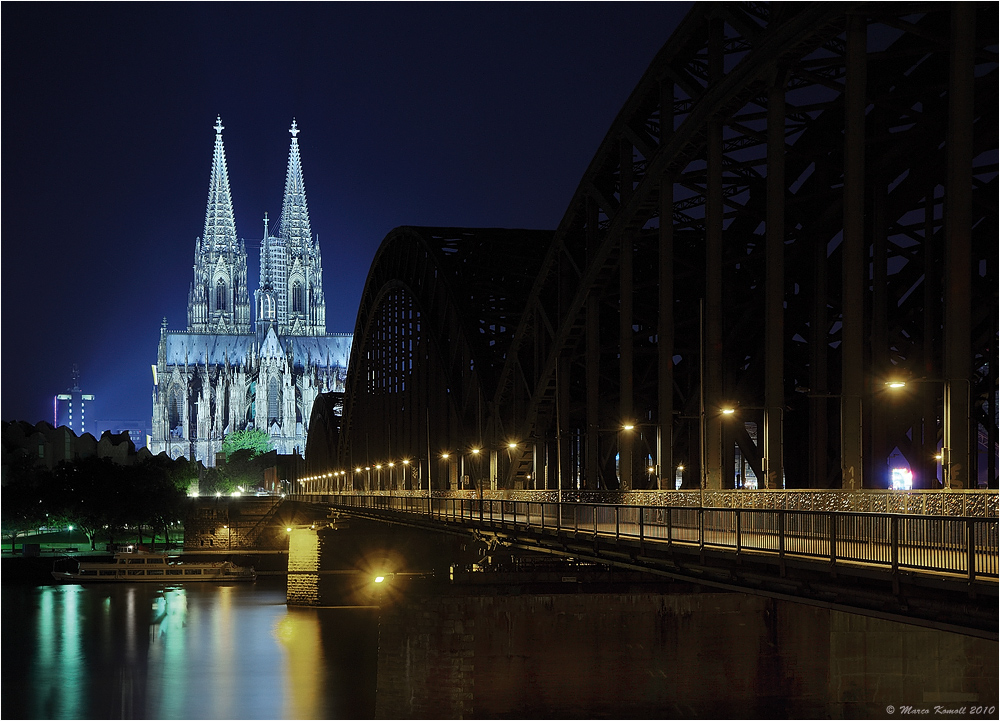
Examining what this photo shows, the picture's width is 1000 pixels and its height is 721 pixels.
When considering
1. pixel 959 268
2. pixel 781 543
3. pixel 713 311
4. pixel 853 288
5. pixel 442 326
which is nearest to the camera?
pixel 781 543

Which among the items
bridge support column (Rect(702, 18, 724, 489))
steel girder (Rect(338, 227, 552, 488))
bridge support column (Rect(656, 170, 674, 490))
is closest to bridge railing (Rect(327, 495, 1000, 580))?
bridge support column (Rect(702, 18, 724, 489))

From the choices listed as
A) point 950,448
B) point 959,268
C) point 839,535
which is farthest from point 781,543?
point 959,268

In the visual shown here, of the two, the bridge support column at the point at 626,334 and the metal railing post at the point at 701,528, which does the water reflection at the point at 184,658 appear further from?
the metal railing post at the point at 701,528

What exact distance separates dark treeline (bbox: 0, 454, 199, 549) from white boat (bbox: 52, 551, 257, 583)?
15891mm

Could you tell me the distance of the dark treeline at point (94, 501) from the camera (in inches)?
4973

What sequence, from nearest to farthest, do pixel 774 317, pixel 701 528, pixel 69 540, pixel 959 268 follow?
1. pixel 959 268
2. pixel 701 528
3. pixel 774 317
4. pixel 69 540

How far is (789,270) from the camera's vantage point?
41.3 meters

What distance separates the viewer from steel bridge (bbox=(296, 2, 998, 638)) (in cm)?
2075

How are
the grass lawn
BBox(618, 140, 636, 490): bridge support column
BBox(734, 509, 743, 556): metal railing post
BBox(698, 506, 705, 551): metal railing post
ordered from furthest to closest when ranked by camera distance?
the grass lawn < BBox(618, 140, 636, 490): bridge support column < BBox(698, 506, 705, 551): metal railing post < BBox(734, 509, 743, 556): metal railing post

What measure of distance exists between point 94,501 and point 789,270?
9921cm

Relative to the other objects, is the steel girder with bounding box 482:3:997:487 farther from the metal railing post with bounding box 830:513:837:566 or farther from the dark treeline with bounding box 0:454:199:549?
the dark treeline with bounding box 0:454:199:549

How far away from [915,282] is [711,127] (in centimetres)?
839

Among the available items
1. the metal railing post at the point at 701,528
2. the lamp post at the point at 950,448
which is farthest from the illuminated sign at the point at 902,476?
the metal railing post at the point at 701,528

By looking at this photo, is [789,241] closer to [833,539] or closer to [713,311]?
[713,311]
